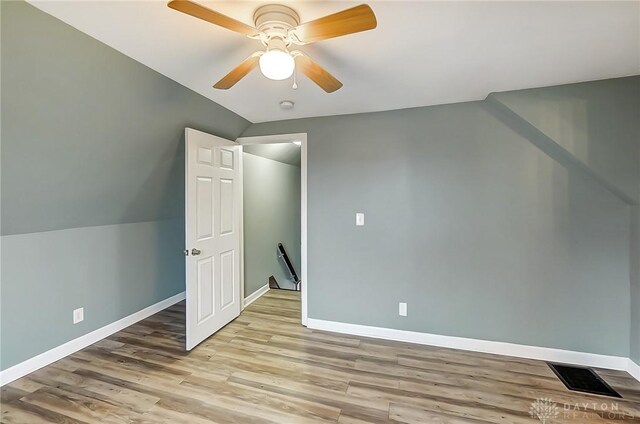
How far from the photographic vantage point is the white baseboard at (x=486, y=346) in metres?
2.24

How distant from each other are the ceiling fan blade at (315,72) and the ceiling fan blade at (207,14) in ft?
0.84

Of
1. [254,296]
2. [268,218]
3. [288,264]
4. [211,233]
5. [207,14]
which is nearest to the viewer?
[207,14]

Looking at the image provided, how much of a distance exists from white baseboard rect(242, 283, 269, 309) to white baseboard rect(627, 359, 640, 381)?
12.0 ft

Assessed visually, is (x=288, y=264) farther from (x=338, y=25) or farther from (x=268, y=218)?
(x=338, y=25)

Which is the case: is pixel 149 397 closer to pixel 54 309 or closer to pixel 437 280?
pixel 54 309

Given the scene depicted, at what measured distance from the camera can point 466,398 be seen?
193cm

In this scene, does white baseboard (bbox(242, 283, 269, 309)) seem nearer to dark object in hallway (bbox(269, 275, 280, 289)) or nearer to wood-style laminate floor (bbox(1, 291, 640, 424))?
dark object in hallway (bbox(269, 275, 280, 289))

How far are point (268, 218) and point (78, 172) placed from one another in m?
2.55

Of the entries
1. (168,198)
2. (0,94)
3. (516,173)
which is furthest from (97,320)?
(516,173)

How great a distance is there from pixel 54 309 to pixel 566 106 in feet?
14.9

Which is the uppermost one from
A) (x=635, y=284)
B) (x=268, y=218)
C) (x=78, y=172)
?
(x=78, y=172)

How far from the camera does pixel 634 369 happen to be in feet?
6.99

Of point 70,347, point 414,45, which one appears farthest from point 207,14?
point 70,347

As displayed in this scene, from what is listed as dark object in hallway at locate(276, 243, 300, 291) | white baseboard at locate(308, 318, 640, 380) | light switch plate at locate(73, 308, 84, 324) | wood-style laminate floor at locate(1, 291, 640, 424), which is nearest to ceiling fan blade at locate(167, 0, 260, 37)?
wood-style laminate floor at locate(1, 291, 640, 424)
